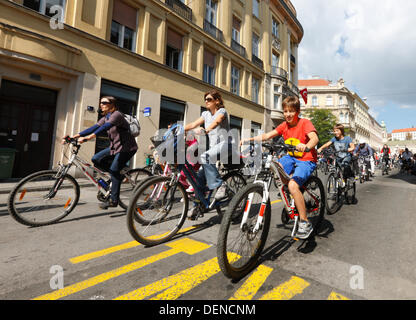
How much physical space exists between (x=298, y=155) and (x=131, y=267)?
7.63ft

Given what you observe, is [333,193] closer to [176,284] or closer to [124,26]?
[176,284]

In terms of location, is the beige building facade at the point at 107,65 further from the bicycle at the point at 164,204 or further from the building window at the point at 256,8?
the bicycle at the point at 164,204

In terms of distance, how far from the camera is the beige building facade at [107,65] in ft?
25.5

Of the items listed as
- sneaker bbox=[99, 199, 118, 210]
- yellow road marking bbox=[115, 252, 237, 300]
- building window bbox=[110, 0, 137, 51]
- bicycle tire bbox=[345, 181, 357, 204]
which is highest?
building window bbox=[110, 0, 137, 51]

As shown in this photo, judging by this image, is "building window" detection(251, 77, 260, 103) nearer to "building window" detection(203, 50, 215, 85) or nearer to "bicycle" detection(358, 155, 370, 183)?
"building window" detection(203, 50, 215, 85)

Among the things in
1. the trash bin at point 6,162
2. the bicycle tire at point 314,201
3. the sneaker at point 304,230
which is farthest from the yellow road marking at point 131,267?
the trash bin at point 6,162

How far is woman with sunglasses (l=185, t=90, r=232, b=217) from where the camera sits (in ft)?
10.7

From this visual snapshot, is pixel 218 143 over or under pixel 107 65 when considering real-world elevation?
under

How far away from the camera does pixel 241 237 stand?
2.12 m

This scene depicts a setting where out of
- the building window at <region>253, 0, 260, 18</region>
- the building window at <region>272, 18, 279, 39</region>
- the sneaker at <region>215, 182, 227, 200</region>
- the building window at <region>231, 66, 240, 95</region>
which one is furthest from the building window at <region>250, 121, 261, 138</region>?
the sneaker at <region>215, 182, 227, 200</region>

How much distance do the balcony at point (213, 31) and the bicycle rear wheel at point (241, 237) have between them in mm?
15320

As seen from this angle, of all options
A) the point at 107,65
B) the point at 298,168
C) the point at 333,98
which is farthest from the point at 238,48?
the point at 333,98

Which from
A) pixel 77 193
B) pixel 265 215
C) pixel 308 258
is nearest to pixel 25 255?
pixel 77 193

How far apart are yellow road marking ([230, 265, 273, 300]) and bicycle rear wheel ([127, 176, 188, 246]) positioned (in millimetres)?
1224
